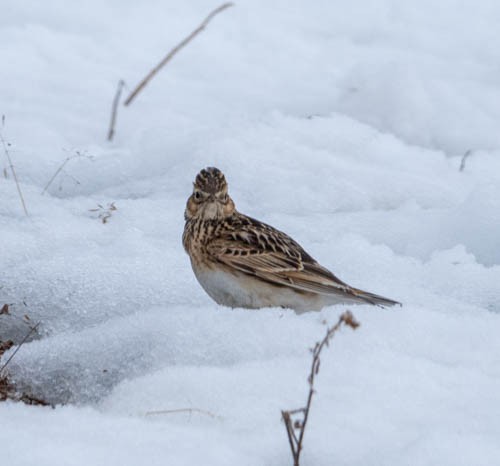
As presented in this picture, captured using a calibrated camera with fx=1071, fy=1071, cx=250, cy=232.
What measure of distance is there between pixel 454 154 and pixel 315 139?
5.06ft

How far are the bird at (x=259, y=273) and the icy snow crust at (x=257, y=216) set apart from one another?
230 millimetres

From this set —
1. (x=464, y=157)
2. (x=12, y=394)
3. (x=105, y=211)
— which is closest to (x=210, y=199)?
(x=105, y=211)

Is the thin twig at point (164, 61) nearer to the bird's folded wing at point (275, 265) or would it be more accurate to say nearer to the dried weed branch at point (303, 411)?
the bird's folded wing at point (275, 265)

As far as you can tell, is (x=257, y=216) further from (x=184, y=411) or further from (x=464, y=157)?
(x=184, y=411)

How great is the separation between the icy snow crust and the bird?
230 millimetres

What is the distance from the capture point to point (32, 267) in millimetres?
6527

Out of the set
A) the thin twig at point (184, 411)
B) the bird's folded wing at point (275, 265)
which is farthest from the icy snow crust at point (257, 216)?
the bird's folded wing at point (275, 265)

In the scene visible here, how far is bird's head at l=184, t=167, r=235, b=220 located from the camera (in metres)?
6.74

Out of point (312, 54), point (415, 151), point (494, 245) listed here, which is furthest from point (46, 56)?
point (494, 245)

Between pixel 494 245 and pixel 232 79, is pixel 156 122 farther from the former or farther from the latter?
pixel 494 245

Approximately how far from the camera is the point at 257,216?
837cm

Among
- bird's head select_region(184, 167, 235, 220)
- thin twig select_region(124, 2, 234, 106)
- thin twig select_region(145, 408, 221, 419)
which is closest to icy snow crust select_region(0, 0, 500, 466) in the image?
thin twig select_region(145, 408, 221, 419)

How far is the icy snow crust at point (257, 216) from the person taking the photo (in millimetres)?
4621

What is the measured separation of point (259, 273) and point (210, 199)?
0.74m
